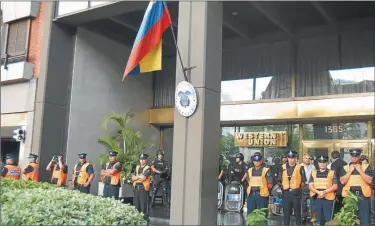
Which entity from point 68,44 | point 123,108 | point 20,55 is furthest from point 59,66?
point 123,108

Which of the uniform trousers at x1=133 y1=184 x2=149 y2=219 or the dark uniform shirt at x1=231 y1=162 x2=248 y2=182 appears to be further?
the dark uniform shirt at x1=231 y1=162 x2=248 y2=182

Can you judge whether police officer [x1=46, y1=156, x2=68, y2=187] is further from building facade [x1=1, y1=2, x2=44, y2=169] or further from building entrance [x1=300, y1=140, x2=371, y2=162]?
building entrance [x1=300, y1=140, x2=371, y2=162]

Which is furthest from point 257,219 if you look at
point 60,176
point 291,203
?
point 60,176

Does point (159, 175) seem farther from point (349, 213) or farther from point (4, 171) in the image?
point (349, 213)

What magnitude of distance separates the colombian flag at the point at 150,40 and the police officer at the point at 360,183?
470 centimetres

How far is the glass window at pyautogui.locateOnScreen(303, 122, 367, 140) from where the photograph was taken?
536 inches

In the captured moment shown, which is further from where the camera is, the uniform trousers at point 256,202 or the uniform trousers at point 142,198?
the uniform trousers at point 142,198

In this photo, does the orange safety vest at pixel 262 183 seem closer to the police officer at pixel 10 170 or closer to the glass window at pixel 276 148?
the glass window at pixel 276 148

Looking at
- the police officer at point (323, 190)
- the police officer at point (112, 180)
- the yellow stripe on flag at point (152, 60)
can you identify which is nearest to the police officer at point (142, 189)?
the police officer at point (112, 180)

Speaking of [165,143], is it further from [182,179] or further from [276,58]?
[182,179]

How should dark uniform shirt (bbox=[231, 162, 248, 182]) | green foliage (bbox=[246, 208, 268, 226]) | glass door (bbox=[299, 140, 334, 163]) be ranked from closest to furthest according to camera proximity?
green foliage (bbox=[246, 208, 268, 226])
dark uniform shirt (bbox=[231, 162, 248, 182])
glass door (bbox=[299, 140, 334, 163])

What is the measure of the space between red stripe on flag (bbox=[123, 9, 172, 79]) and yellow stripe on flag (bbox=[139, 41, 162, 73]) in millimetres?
125

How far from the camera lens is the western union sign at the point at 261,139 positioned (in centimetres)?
1487

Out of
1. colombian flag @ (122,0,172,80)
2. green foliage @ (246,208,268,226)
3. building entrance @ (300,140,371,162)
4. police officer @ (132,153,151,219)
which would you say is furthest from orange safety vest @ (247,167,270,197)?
building entrance @ (300,140,371,162)
